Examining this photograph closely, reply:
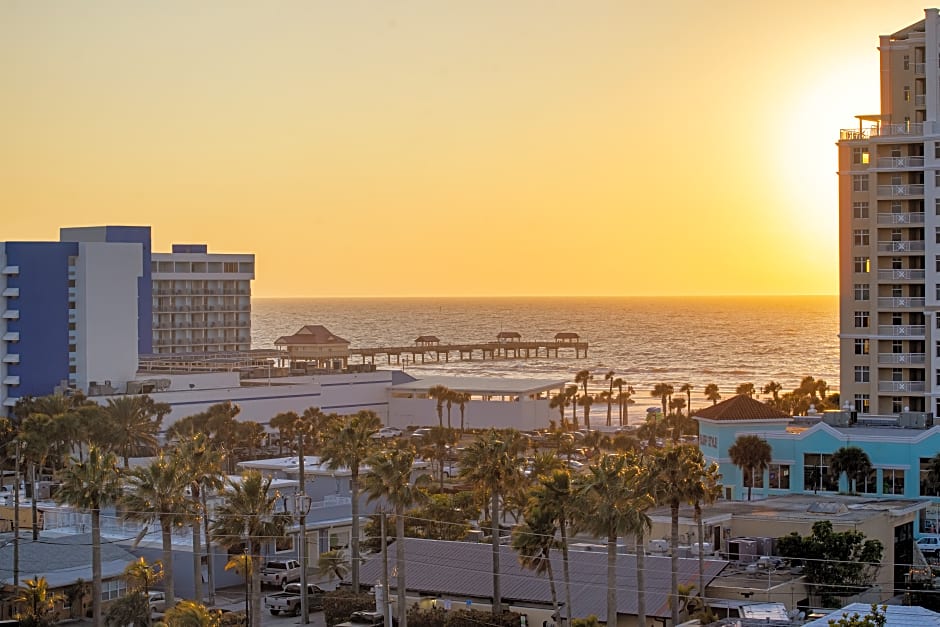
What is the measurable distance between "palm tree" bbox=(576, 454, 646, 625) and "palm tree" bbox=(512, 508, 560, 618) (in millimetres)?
1541

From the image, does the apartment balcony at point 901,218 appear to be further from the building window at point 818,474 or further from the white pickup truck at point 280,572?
the white pickup truck at point 280,572

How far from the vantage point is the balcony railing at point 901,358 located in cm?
7669

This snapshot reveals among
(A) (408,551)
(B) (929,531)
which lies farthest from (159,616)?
(B) (929,531)

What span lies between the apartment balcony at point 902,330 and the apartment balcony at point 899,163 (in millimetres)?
8679

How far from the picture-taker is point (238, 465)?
259 ft

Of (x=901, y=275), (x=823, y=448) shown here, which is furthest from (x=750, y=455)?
(x=901, y=275)

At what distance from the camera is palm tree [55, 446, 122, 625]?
4931 centimetres

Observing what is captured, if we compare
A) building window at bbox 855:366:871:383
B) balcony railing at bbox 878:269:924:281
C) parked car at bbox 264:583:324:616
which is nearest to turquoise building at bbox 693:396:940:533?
building window at bbox 855:366:871:383

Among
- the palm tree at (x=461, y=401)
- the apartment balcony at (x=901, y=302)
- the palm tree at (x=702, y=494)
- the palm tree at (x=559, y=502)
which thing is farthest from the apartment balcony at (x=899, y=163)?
the palm tree at (x=461, y=401)

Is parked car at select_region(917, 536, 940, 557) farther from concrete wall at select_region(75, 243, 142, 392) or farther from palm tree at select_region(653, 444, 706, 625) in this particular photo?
concrete wall at select_region(75, 243, 142, 392)

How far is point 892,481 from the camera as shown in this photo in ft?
210

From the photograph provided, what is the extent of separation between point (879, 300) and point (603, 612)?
3713 cm

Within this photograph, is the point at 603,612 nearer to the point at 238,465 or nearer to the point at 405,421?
the point at 238,465

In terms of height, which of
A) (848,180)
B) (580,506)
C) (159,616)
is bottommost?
(159,616)
